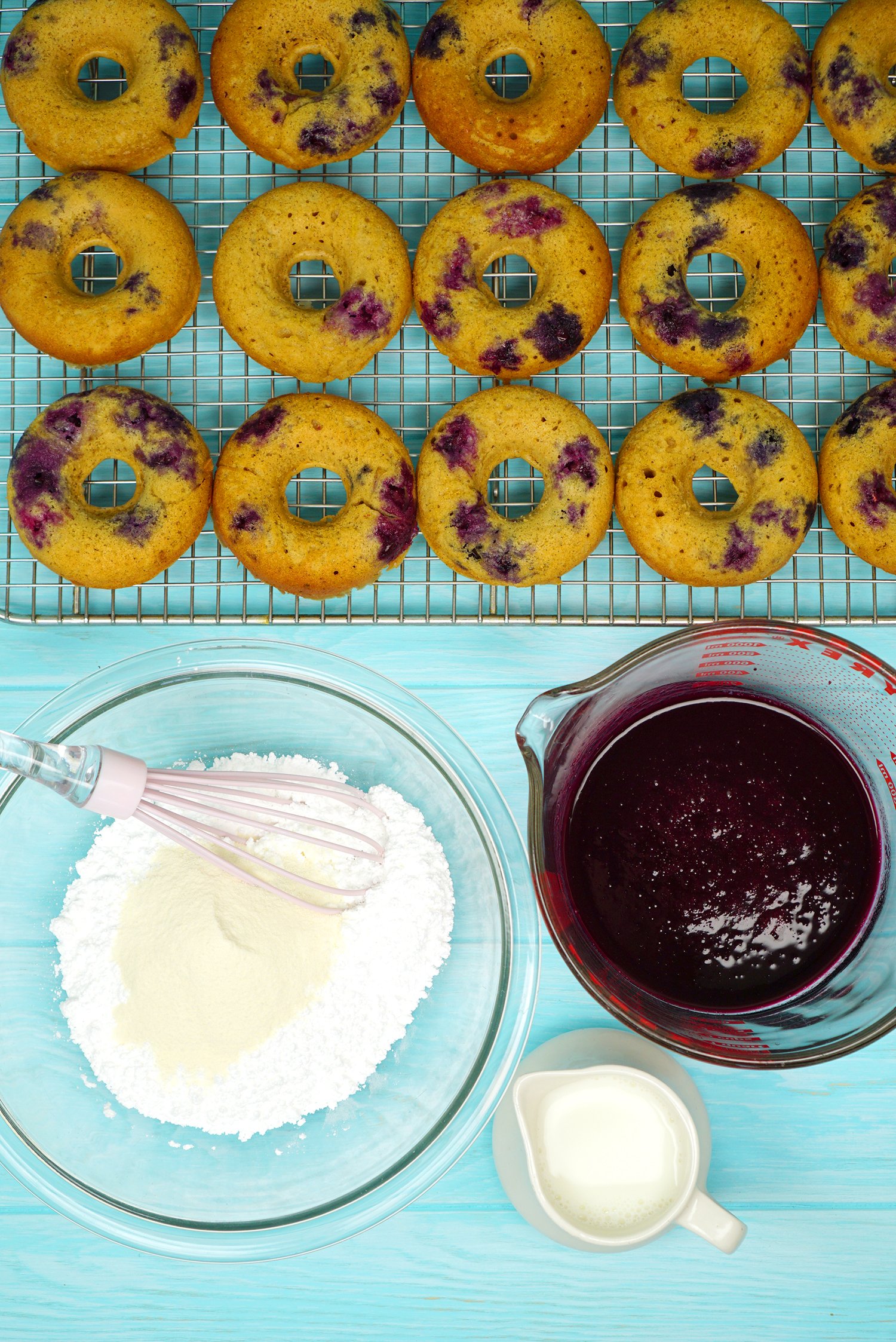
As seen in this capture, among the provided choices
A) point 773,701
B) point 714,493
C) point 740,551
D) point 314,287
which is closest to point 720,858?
point 773,701

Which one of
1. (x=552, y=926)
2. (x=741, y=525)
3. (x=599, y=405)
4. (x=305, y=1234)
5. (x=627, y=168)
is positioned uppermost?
(x=627, y=168)

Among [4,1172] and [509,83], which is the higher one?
[509,83]

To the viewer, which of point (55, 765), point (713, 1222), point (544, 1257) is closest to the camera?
point (55, 765)

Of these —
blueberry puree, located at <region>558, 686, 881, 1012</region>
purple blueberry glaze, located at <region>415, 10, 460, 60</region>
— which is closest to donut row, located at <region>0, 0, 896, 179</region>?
purple blueberry glaze, located at <region>415, 10, 460, 60</region>

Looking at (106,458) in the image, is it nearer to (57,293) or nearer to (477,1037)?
(57,293)

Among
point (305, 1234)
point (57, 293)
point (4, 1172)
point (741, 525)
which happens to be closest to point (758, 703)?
point (741, 525)

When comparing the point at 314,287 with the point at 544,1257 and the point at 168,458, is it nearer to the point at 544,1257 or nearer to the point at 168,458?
the point at 168,458
